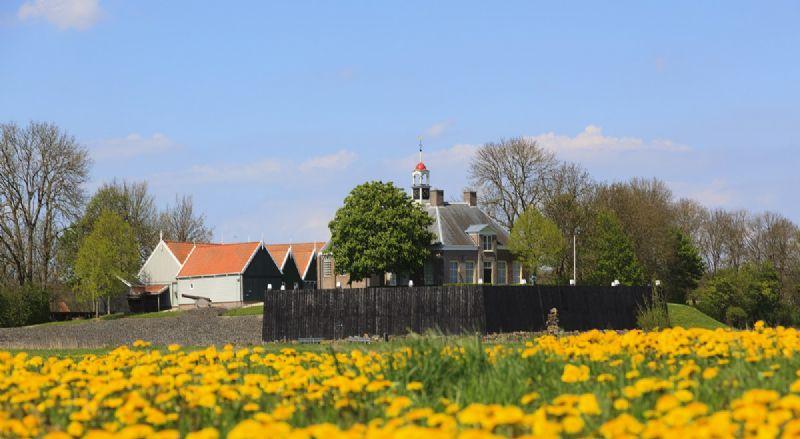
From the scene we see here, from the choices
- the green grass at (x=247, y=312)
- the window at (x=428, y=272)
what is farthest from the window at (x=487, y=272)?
the green grass at (x=247, y=312)

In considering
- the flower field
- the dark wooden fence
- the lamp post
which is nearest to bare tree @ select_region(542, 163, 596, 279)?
the lamp post

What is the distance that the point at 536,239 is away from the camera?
6488 cm

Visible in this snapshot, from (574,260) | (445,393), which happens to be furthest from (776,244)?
(445,393)

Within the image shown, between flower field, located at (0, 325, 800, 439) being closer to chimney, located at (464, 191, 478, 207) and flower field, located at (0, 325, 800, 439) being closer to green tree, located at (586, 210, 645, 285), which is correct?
green tree, located at (586, 210, 645, 285)

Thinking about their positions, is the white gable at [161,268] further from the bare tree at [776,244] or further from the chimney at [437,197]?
the bare tree at [776,244]

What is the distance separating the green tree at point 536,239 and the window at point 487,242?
7.17 feet

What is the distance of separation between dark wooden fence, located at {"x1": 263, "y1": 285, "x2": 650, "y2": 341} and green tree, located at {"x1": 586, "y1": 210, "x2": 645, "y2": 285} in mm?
24916

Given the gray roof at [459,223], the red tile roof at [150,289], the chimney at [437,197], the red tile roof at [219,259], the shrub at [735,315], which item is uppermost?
the chimney at [437,197]

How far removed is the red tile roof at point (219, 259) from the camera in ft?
221

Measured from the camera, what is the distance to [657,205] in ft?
244

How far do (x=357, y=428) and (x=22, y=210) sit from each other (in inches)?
2554

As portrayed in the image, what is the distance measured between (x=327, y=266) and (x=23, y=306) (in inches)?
870

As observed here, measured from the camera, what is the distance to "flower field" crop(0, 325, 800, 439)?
565cm

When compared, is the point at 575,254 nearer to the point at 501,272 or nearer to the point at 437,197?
the point at 501,272
